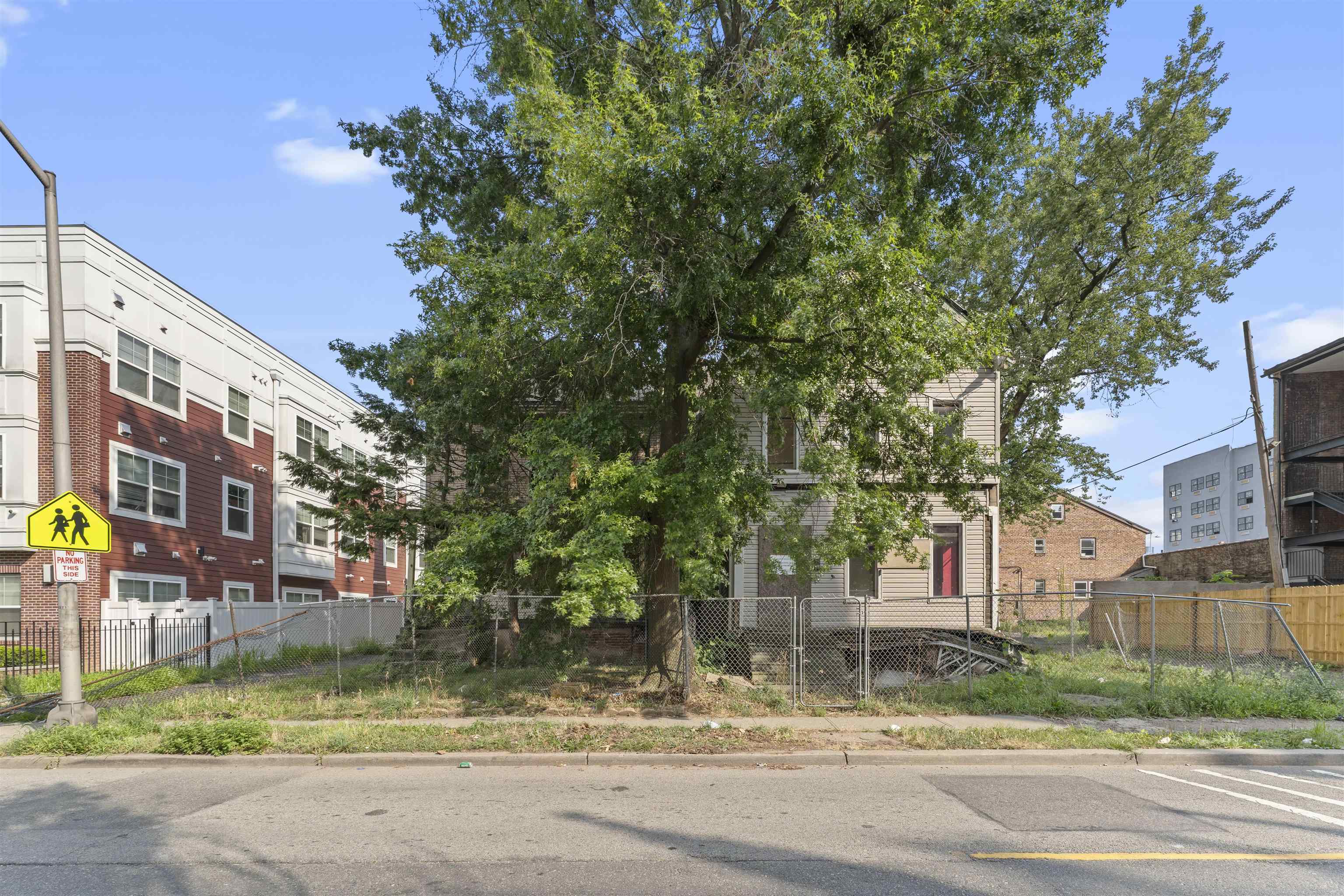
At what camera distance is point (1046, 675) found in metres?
15.3

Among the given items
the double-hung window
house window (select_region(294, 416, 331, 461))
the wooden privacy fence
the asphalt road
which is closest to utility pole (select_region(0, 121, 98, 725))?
the asphalt road

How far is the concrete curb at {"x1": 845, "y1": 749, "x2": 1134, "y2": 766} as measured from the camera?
9.85 meters

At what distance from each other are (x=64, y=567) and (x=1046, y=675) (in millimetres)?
15600

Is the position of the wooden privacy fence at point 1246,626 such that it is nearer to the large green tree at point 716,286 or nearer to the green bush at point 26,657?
the large green tree at point 716,286

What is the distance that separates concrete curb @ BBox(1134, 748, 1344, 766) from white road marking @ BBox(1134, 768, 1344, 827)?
51 cm

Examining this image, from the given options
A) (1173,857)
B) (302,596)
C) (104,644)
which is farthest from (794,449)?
(302,596)

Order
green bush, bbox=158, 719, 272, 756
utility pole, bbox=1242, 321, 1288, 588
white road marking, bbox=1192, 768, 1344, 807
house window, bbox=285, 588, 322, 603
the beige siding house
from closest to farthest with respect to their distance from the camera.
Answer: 1. white road marking, bbox=1192, 768, 1344, 807
2. green bush, bbox=158, 719, 272, 756
3. the beige siding house
4. utility pole, bbox=1242, 321, 1288, 588
5. house window, bbox=285, 588, 322, 603

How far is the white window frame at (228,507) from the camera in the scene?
2509 centimetres

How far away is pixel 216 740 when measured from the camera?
33.4 feet

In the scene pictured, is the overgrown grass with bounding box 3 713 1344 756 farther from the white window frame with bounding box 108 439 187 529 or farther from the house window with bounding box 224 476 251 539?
the house window with bounding box 224 476 251 539

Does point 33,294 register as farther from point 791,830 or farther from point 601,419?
point 791,830

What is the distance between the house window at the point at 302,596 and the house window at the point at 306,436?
4.78 m

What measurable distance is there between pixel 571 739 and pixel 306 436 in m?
23.5

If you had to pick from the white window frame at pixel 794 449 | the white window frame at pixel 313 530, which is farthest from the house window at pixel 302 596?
the white window frame at pixel 794 449
